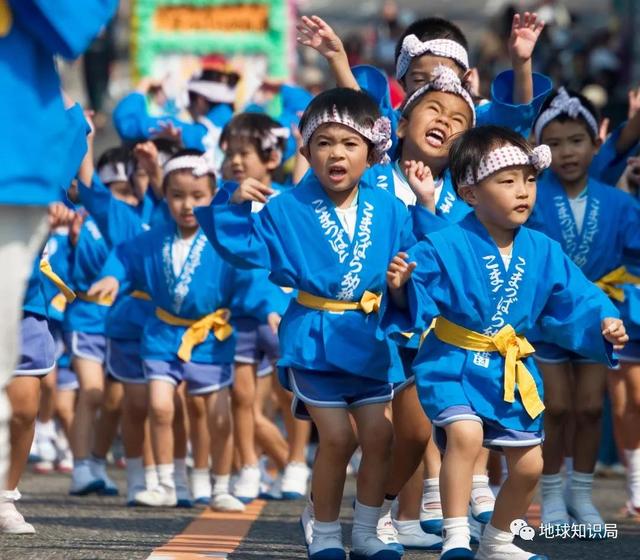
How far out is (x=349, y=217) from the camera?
662cm

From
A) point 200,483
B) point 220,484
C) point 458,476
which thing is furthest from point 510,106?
point 200,483

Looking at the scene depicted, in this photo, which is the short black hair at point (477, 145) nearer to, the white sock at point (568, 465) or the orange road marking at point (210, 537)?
the orange road marking at point (210, 537)

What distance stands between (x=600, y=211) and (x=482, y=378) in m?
2.10

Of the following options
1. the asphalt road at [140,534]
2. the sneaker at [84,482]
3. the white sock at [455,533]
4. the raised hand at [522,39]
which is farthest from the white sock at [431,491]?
the sneaker at [84,482]

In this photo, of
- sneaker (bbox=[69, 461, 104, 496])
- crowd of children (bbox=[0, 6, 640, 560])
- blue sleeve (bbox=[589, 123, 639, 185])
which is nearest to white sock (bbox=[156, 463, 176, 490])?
crowd of children (bbox=[0, 6, 640, 560])

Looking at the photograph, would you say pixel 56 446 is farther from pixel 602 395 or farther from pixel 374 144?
pixel 374 144

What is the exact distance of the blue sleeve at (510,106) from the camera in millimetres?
7656

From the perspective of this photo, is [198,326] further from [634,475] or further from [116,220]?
[634,475]

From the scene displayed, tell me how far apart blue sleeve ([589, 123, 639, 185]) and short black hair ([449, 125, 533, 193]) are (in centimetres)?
223

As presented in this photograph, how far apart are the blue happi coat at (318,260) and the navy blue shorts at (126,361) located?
291cm

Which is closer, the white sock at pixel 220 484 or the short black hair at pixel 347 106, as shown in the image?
the short black hair at pixel 347 106

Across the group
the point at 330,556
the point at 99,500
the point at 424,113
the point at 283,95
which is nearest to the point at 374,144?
the point at 424,113

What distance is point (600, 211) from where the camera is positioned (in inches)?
320

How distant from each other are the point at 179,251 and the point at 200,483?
1.30m
